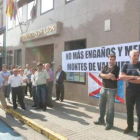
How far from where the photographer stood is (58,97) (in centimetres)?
976

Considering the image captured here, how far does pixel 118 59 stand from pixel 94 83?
1567mm

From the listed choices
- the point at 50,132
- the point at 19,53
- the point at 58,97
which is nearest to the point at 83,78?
the point at 58,97

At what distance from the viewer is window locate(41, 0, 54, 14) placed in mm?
11108

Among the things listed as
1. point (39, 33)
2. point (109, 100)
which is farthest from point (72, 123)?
point (39, 33)

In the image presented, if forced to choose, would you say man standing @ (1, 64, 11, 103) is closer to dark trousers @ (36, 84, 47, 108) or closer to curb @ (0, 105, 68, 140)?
dark trousers @ (36, 84, 47, 108)

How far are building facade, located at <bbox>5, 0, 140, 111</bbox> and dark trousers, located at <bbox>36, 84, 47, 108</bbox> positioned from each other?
1730mm

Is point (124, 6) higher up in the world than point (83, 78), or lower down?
higher up

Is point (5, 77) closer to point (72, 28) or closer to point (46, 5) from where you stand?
point (72, 28)

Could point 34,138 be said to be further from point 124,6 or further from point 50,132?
point 124,6

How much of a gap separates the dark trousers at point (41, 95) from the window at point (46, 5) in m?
4.81

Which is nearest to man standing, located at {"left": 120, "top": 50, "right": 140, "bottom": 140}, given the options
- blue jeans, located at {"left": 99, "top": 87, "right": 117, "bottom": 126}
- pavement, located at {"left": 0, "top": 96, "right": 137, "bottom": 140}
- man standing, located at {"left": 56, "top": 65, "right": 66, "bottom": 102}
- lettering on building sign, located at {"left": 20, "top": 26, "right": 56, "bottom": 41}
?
blue jeans, located at {"left": 99, "top": 87, "right": 117, "bottom": 126}

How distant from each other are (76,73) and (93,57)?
1.69m

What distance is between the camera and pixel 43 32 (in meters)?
11.3

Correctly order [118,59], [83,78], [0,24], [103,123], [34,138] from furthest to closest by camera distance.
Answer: [0,24]
[83,78]
[118,59]
[103,123]
[34,138]
